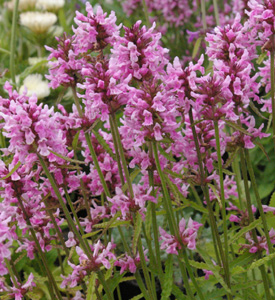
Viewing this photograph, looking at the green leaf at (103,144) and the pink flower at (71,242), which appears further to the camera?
the pink flower at (71,242)

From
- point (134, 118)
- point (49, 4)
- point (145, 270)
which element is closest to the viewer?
point (134, 118)

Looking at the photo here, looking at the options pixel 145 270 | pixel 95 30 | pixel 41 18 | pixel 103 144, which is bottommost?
pixel 145 270

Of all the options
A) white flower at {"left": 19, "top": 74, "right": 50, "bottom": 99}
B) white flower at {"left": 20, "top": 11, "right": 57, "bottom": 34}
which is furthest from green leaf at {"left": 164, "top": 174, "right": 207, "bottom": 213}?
white flower at {"left": 20, "top": 11, "right": 57, "bottom": 34}

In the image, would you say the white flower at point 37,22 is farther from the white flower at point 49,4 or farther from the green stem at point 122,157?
the green stem at point 122,157

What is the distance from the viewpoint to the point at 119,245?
7.63ft

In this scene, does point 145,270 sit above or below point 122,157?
below

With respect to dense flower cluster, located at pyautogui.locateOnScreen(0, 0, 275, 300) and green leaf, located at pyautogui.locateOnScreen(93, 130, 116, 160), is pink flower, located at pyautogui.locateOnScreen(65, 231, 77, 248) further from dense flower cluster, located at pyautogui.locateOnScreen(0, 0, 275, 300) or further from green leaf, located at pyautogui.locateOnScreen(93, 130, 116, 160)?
green leaf, located at pyautogui.locateOnScreen(93, 130, 116, 160)

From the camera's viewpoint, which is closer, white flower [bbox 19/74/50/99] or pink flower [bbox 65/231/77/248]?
pink flower [bbox 65/231/77/248]

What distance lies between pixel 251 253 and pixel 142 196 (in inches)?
13.7

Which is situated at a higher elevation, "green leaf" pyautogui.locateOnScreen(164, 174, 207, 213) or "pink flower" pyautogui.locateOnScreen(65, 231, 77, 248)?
"green leaf" pyautogui.locateOnScreen(164, 174, 207, 213)

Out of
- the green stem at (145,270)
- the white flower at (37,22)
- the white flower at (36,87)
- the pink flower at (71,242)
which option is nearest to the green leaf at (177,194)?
the green stem at (145,270)

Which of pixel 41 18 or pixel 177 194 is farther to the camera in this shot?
pixel 41 18

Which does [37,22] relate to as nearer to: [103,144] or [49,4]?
[49,4]

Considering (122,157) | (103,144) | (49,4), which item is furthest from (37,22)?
(122,157)
